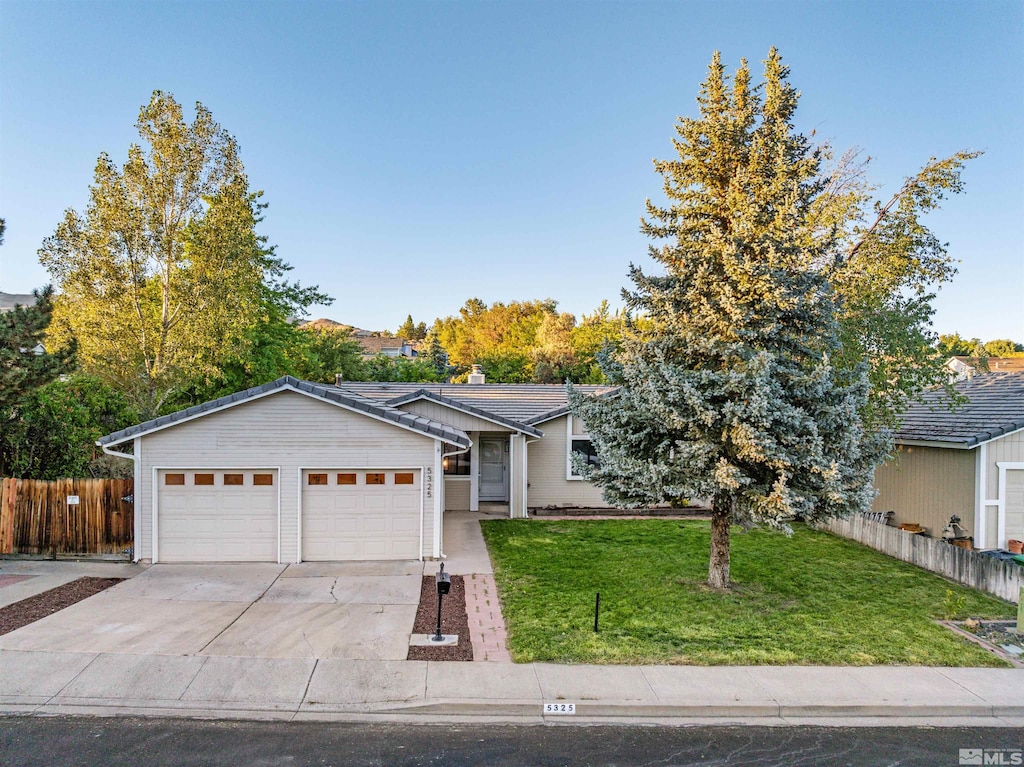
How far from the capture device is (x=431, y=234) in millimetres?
33500

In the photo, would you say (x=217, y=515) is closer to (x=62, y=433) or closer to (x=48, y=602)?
(x=48, y=602)

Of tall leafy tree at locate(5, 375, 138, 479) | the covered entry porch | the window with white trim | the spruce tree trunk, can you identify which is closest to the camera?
the spruce tree trunk

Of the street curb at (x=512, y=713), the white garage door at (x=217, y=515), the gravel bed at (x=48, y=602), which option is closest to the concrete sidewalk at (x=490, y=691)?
the street curb at (x=512, y=713)

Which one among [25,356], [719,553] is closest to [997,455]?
[719,553]

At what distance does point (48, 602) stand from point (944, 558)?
1617 cm

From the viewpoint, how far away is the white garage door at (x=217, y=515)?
1170cm

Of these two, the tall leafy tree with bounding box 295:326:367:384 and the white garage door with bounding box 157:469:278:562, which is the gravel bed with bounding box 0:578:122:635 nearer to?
the white garage door with bounding box 157:469:278:562

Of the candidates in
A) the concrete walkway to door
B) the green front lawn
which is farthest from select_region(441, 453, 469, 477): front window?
the green front lawn

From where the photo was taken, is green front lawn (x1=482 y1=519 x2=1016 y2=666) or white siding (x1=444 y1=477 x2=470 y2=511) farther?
white siding (x1=444 y1=477 x2=470 y2=511)

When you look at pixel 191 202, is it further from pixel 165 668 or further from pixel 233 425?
pixel 165 668

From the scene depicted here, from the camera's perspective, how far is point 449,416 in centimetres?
1655

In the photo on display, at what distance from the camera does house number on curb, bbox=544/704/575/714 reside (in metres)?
6.20

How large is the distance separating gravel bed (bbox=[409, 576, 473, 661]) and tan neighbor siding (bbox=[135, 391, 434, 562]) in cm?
217

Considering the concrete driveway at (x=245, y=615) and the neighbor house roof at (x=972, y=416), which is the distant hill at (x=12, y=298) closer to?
the concrete driveway at (x=245, y=615)
